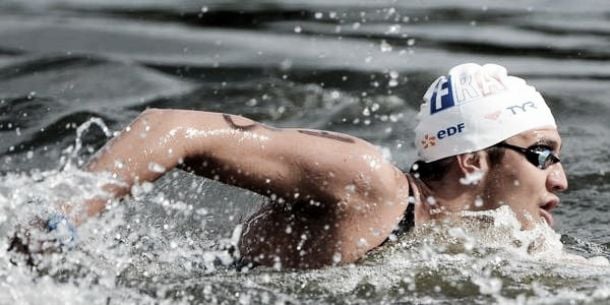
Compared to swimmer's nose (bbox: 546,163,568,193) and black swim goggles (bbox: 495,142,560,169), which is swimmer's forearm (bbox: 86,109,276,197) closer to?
black swim goggles (bbox: 495,142,560,169)

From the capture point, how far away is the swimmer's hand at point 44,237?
5297mm

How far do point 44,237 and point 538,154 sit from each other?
252 cm

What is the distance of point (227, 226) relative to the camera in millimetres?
7953

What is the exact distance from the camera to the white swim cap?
21.7ft

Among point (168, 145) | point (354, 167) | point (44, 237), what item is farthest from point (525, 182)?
point (44, 237)

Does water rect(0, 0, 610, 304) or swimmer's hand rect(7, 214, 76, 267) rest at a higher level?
swimmer's hand rect(7, 214, 76, 267)

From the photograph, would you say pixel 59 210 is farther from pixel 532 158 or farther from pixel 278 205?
pixel 532 158

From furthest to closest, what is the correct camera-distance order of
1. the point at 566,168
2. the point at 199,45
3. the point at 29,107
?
1. the point at 199,45
2. the point at 29,107
3. the point at 566,168

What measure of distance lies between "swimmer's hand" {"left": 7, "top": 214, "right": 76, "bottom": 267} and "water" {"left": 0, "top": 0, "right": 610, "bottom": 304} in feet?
0.13

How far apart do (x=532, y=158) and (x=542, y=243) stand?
0.43 metres

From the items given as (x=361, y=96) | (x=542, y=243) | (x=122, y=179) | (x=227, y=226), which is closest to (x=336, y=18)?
(x=361, y=96)

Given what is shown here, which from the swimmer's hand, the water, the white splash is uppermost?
the white splash

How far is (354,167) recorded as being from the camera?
6.04 m

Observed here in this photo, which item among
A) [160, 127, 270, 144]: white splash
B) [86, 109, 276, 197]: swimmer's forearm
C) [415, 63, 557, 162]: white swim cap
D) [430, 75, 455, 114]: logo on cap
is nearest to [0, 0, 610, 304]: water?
[86, 109, 276, 197]: swimmer's forearm
